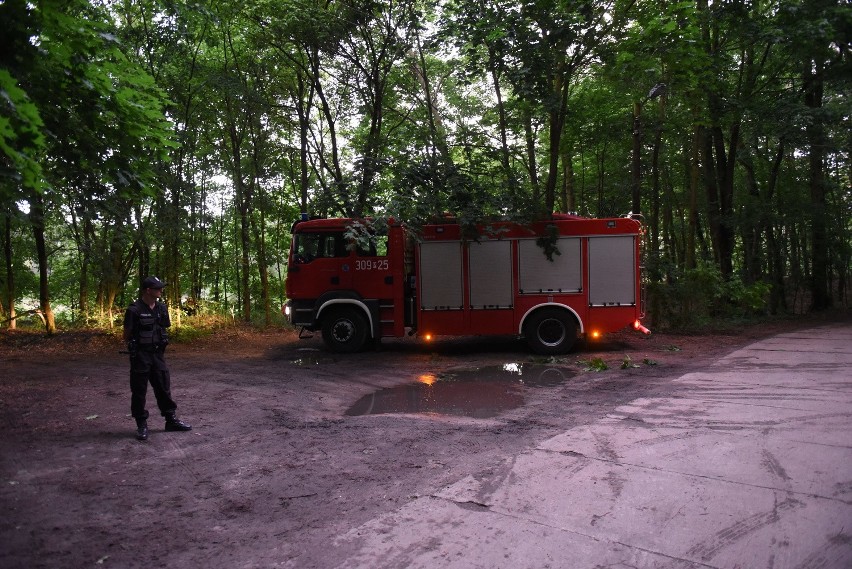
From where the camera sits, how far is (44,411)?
22.2 ft

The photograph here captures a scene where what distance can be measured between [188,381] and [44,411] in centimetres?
241

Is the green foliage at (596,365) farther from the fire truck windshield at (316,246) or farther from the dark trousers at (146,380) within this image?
the dark trousers at (146,380)

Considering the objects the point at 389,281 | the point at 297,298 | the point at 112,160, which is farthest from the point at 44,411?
the point at 389,281

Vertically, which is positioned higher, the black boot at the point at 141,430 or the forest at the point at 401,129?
the forest at the point at 401,129

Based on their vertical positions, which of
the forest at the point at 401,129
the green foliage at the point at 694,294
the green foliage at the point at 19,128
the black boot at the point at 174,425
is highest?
the forest at the point at 401,129

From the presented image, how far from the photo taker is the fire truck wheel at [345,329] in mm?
12094

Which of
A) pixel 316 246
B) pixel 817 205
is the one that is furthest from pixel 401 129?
pixel 817 205

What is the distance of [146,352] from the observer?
574cm

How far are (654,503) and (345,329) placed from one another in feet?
29.2

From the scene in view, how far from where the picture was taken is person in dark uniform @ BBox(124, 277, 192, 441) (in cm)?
567

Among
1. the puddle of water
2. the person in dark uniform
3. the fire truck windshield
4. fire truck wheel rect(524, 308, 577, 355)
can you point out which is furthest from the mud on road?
the fire truck windshield

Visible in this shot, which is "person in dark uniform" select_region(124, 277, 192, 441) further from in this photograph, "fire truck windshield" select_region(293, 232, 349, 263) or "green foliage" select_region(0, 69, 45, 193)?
"fire truck windshield" select_region(293, 232, 349, 263)

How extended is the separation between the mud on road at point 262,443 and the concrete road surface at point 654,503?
1.10ft

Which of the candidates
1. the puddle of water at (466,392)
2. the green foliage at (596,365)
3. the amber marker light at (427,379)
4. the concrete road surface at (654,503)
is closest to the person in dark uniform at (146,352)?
the puddle of water at (466,392)
